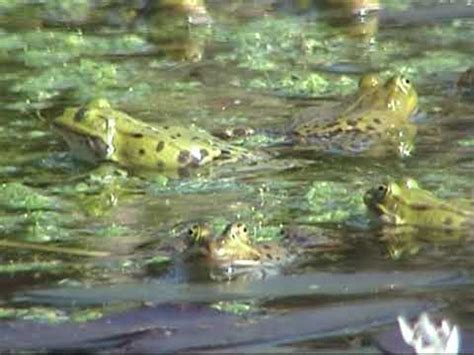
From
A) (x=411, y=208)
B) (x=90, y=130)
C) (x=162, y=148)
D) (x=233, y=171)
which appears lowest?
(x=411, y=208)

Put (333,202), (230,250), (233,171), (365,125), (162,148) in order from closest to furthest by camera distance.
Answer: (230,250) < (333,202) < (233,171) < (162,148) < (365,125)

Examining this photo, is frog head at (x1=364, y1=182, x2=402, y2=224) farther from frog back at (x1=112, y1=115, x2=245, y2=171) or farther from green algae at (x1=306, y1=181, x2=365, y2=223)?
frog back at (x1=112, y1=115, x2=245, y2=171)

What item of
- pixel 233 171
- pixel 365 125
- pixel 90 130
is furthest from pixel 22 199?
pixel 365 125

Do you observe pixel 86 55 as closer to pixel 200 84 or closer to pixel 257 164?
pixel 200 84

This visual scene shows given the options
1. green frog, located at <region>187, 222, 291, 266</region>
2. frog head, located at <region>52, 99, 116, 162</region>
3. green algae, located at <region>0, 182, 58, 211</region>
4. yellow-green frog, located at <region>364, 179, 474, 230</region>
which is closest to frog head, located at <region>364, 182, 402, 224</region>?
Result: yellow-green frog, located at <region>364, 179, 474, 230</region>

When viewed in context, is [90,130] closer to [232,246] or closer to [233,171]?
[233,171]

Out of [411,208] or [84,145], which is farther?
[84,145]

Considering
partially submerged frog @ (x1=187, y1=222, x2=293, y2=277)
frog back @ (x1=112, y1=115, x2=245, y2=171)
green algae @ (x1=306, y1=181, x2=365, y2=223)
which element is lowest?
partially submerged frog @ (x1=187, y1=222, x2=293, y2=277)
